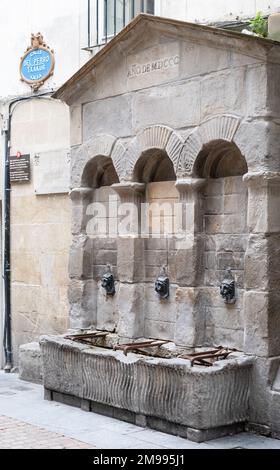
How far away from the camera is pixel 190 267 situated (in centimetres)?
705

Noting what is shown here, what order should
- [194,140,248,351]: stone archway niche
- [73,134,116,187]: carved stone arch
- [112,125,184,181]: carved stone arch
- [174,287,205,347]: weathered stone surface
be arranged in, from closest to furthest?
[194,140,248,351]: stone archway niche < [174,287,205,347]: weathered stone surface < [112,125,184,181]: carved stone arch < [73,134,116,187]: carved stone arch

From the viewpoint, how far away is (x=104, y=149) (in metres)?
7.93

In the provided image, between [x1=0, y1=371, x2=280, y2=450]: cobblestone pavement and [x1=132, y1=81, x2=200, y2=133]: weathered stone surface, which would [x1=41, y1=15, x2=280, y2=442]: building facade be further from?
[x1=0, y1=371, x2=280, y2=450]: cobblestone pavement

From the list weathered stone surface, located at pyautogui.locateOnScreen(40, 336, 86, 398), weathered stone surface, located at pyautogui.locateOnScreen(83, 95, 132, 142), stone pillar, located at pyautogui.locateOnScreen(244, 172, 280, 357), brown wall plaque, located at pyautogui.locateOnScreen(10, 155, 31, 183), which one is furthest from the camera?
brown wall plaque, located at pyautogui.locateOnScreen(10, 155, 31, 183)

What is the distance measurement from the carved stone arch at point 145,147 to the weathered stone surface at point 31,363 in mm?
2378

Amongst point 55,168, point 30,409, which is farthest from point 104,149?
point 30,409

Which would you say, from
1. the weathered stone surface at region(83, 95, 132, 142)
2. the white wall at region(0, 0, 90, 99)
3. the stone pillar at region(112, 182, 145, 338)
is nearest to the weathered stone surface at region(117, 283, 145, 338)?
the stone pillar at region(112, 182, 145, 338)

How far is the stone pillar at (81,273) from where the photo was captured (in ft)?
27.0

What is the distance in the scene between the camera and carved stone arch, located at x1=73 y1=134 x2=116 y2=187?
7879 millimetres

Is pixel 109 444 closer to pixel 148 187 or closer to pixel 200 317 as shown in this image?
pixel 200 317

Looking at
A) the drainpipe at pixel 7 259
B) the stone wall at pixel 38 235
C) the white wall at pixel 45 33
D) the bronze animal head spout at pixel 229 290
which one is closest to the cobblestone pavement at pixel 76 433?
the bronze animal head spout at pixel 229 290

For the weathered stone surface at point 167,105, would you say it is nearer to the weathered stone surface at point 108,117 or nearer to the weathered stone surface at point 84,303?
the weathered stone surface at point 108,117

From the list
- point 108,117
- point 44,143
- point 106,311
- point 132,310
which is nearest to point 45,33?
point 44,143

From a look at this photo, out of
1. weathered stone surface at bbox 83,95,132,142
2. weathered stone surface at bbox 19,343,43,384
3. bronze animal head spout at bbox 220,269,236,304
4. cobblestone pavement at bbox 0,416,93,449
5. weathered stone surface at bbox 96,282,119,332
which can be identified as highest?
weathered stone surface at bbox 83,95,132,142
